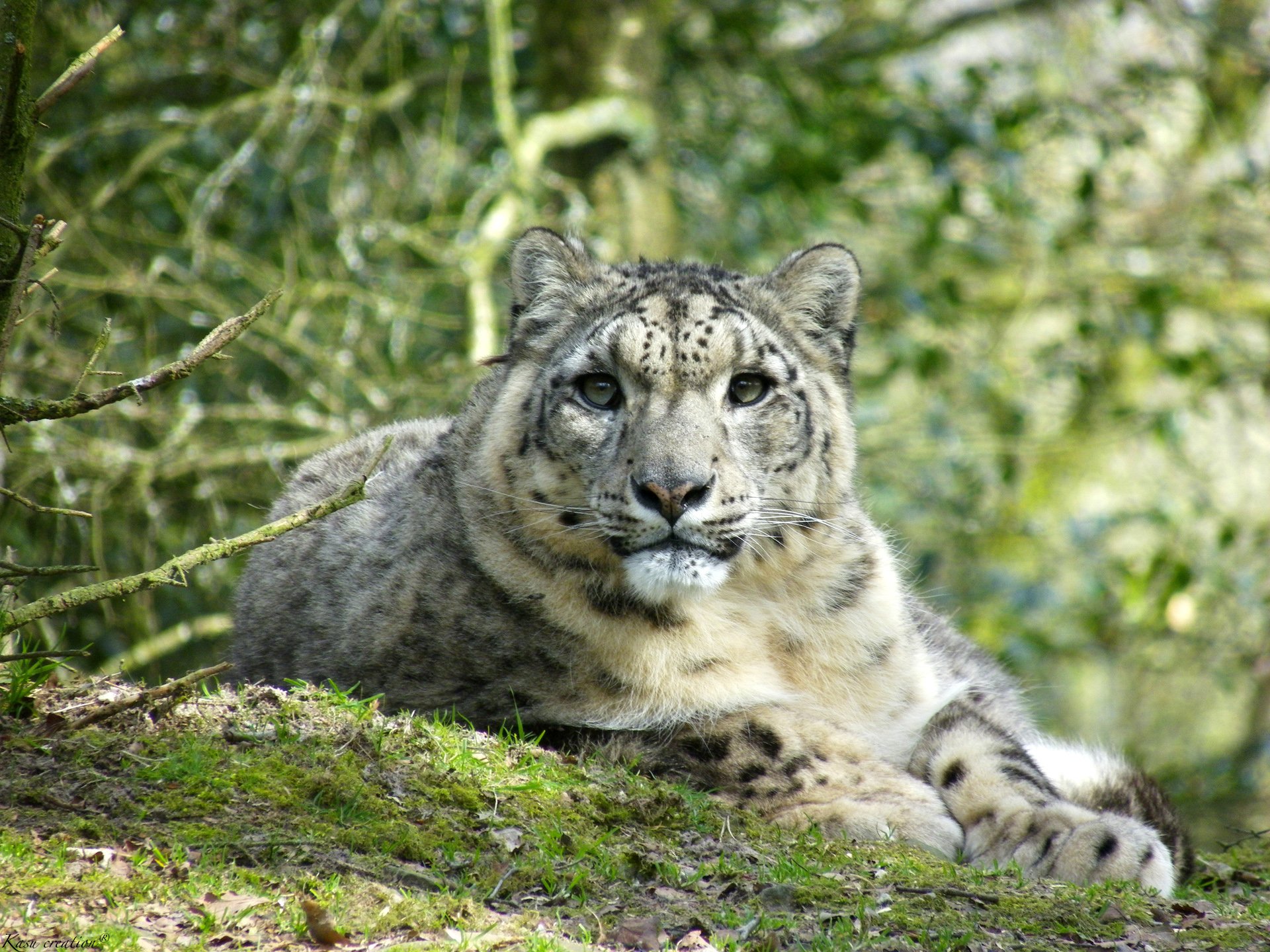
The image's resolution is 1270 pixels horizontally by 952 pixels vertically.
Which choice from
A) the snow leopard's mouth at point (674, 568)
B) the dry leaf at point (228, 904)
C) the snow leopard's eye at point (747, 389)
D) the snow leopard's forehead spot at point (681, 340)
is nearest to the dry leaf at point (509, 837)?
the dry leaf at point (228, 904)

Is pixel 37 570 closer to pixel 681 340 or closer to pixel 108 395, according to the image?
pixel 108 395

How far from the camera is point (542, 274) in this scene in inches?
244

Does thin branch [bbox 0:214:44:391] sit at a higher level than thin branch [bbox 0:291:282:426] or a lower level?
higher

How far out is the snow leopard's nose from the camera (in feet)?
16.5

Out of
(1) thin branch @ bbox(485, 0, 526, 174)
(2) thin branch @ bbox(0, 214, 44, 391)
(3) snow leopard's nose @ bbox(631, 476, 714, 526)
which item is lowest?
(3) snow leopard's nose @ bbox(631, 476, 714, 526)

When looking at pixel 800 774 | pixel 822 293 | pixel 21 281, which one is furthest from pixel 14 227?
pixel 822 293

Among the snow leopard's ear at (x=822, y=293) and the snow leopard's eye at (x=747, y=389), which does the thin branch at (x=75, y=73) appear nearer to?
the snow leopard's eye at (x=747, y=389)

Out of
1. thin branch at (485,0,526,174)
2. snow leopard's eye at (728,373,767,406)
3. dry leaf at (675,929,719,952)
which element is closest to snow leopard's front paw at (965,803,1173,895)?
dry leaf at (675,929,719,952)

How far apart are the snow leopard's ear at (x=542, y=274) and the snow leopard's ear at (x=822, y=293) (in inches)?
33.5

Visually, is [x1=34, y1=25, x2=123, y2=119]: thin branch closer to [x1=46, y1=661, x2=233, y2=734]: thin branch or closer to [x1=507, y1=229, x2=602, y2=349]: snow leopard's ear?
[x1=46, y1=661, x2=233, y2=734]: thin branch

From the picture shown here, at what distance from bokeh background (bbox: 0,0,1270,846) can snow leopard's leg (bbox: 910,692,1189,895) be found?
2.90 metres

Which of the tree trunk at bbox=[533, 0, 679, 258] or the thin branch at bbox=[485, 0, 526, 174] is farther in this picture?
the tree trunk at bbox=[533, 0, 679, 258]

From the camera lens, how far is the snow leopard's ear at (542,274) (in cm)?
615

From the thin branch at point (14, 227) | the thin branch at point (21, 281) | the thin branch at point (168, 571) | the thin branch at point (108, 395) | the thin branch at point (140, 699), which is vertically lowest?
the thin branch at point (140, 699)
